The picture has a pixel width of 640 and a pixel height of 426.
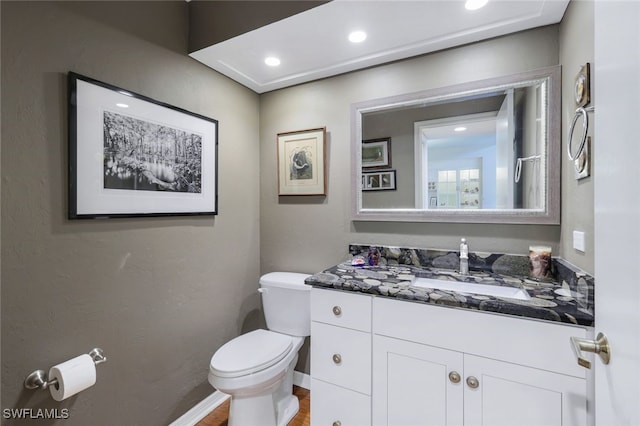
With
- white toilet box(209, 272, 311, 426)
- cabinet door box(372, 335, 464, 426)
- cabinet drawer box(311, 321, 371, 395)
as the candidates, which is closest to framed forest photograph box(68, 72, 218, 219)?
white toilet box(209, 272, 311, 426)

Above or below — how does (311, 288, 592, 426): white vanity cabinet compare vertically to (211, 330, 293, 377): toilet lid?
above

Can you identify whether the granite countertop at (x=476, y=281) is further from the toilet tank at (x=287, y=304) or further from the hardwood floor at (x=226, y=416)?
the hardwood floor at (x=226, y=416)

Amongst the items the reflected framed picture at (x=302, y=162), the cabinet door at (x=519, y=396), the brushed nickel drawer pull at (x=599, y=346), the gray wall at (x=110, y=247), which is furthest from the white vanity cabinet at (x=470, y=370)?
the gray wall at (x=110, y=247)

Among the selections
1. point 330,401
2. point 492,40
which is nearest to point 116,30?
point 492,40

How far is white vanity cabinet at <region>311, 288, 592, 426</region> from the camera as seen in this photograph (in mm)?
995

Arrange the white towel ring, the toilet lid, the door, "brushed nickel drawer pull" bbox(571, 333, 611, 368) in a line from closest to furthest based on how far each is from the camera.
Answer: the door < "brushed nickel drawer pull" bbox(571, 333, 611, 368) < the white towel ring < the toilet lid

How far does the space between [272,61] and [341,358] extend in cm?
178

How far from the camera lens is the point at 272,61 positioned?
1.81 metres

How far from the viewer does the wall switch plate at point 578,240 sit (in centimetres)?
113

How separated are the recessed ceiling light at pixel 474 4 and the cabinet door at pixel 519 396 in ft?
5.05

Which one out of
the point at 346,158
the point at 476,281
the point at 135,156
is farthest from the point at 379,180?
the point at 135,156

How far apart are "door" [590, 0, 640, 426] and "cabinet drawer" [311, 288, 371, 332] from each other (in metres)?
0.79

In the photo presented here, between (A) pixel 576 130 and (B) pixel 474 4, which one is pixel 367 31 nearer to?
(B) pixel 474 4

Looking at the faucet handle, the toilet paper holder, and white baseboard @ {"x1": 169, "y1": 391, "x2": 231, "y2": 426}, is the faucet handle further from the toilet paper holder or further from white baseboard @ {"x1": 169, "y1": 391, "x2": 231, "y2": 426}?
the toilet paper holder
